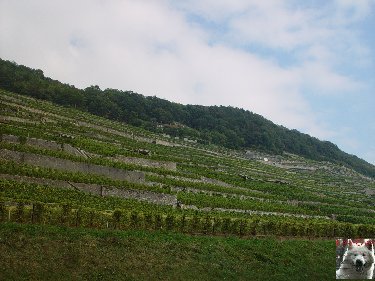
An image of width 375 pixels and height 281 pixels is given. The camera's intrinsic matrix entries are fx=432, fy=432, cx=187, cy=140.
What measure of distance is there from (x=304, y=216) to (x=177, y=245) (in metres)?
33.3

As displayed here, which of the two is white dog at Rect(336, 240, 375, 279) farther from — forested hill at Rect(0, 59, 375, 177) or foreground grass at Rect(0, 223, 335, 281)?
forested hill at Rect(0, 59, 375, 177)

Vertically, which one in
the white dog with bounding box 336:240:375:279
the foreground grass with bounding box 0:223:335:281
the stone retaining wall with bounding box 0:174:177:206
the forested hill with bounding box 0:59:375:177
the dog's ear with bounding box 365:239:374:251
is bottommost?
the foreground grass with bounding box 0:223:335:281

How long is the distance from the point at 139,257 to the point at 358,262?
1204 cm

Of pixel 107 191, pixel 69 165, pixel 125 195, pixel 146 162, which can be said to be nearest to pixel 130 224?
pixel 107 191

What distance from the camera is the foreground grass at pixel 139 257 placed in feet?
71.8

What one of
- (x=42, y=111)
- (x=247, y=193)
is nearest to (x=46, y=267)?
(x=247, y=193)

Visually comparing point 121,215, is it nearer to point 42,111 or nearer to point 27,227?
point 27,227

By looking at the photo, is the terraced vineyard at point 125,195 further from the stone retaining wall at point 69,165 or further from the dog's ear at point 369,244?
the dog's ear at point 369,244

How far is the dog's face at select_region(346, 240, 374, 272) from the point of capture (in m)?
21.0

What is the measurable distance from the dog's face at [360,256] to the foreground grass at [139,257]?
310 inches

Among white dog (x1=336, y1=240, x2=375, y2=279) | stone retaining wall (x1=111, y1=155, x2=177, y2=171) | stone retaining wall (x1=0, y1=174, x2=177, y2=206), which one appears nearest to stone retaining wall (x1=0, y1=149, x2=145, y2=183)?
stone retaining wall (x1=0, y1=174, x2=177, y2=206)

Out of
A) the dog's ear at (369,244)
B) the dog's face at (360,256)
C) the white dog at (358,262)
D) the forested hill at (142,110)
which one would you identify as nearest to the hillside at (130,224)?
the white dog at (358,262)

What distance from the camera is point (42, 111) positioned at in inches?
3059

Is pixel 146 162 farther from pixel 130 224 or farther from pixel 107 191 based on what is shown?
pixel 130 224
